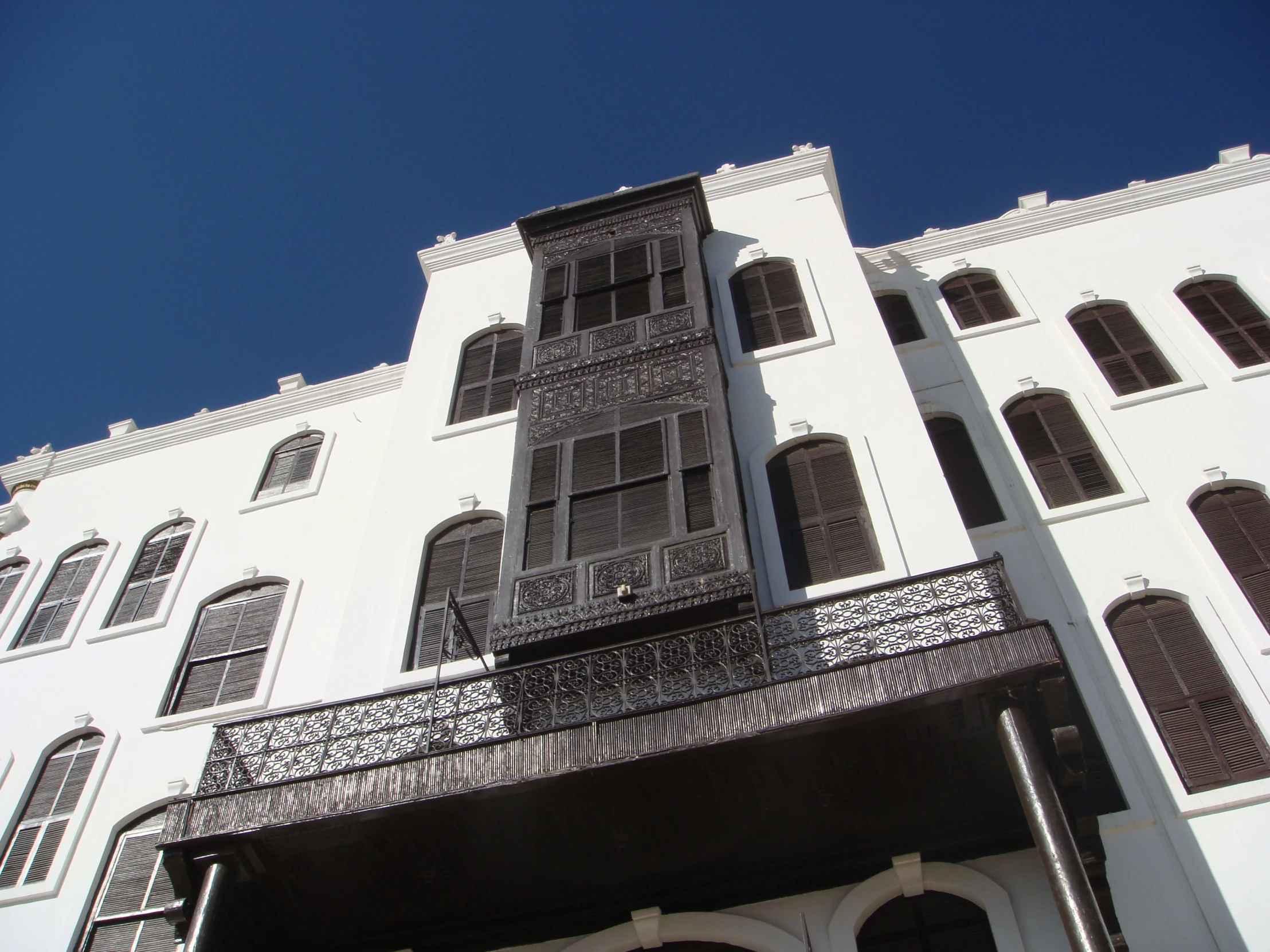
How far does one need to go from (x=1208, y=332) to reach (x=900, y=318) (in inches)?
148

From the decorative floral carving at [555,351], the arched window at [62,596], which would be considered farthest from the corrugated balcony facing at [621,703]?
the arched window at [62,596]

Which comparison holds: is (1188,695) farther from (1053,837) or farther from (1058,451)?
(1058,451)

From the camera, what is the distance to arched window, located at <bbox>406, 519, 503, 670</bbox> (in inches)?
410

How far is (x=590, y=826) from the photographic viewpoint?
7934mm

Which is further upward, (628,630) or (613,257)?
(613,257)

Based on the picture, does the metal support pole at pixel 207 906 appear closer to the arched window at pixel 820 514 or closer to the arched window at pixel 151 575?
the arched window at pixel 820 514

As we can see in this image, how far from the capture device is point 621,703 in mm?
8055

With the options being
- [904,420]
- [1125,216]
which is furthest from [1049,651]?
[1125,216]

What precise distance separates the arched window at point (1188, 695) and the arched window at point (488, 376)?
7505mm

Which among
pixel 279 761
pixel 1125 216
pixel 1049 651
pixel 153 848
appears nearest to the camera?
pixel 1049 651

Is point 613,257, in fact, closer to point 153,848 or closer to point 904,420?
point 904,420

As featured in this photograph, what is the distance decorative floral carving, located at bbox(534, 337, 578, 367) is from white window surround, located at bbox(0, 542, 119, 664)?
6.65 metres

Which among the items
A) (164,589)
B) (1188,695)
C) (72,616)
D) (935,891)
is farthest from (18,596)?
(1188,695)

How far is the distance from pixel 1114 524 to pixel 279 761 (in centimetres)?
792
